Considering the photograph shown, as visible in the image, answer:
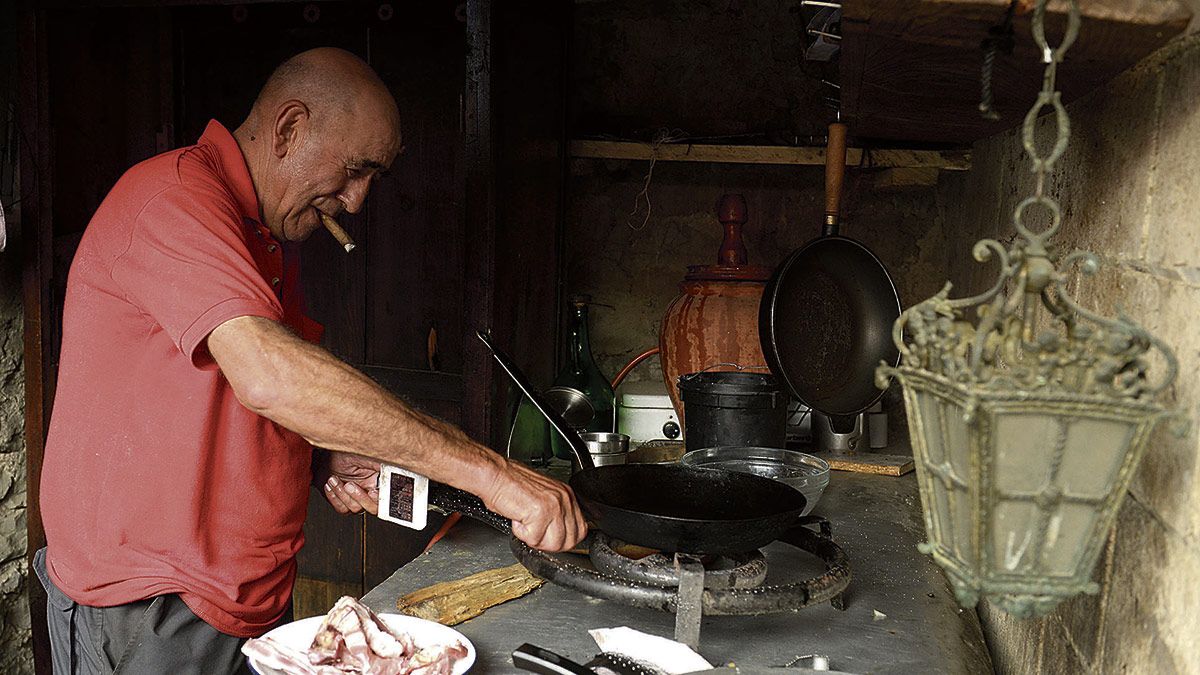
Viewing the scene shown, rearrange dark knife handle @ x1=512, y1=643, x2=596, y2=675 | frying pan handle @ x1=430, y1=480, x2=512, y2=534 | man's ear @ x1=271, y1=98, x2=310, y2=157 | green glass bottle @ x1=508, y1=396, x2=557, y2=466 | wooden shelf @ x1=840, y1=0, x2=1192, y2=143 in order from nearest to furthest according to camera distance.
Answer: wooden shelf @ x1=840, y1=0, x2=1192, y2=143, dark knife handle @ x1=512, y1=643, x2=596, y2=675, frying pan handle @ x1=430, y1=480, x2=512, y2=534, man's ear @ x1=271, y1=98, x2=310, y2=157, green glass bottle @ x1=508, y1=396, x2=557, y2=466

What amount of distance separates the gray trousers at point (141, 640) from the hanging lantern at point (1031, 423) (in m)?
1.31

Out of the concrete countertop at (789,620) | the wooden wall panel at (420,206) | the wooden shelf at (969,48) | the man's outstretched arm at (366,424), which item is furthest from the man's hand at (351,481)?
the wooden shelf at (969,48)

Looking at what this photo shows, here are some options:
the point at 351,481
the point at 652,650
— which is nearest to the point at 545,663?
the point at 652,650

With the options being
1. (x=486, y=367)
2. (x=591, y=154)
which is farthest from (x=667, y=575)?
(x=591, y=154)

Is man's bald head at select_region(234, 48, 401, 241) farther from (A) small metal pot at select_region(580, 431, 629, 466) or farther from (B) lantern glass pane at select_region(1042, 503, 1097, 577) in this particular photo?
(B) lantern glass pane at select_region(1042, 503, 1097, 577)

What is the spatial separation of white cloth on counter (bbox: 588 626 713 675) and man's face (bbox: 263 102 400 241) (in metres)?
1.00

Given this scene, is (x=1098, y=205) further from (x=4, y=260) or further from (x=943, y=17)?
(x=4, y=260)

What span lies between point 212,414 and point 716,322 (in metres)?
1.34

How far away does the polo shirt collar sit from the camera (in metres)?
1.77

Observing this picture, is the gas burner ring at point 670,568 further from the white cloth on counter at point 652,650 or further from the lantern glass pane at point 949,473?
the lantern glass pane at point 949,473

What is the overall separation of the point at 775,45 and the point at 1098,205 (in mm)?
2045

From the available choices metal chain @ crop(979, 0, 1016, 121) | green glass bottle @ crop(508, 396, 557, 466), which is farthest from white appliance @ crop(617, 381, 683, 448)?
metal chain @ crop(979, 0, 1016, 121)

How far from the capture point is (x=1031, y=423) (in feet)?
2.24

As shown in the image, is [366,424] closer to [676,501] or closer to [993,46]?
[676,501]
